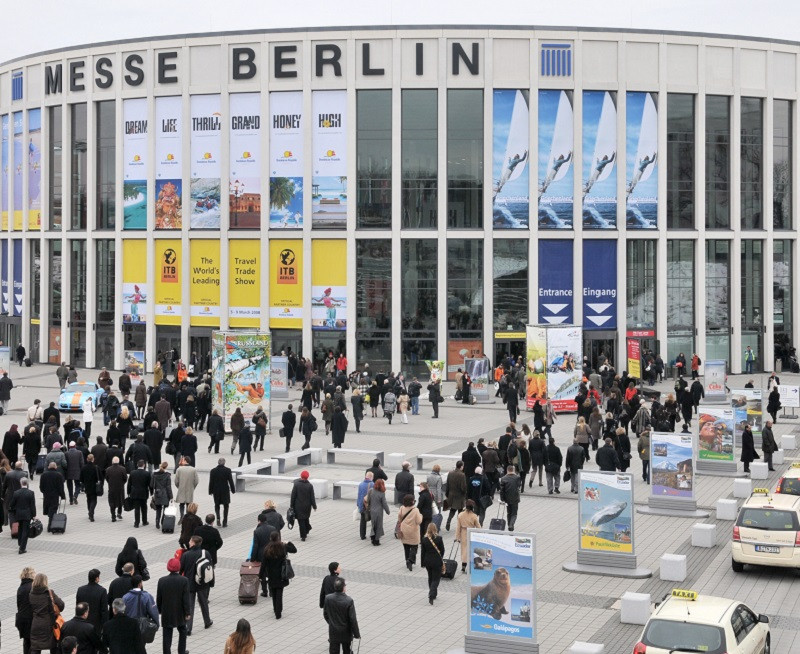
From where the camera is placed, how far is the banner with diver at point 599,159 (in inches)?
2263

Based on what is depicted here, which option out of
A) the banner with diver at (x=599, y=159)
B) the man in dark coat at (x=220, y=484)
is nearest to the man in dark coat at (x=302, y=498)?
the man in dark coat at (x=220, y=484)

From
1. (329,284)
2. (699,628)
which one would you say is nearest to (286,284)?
(329,284)

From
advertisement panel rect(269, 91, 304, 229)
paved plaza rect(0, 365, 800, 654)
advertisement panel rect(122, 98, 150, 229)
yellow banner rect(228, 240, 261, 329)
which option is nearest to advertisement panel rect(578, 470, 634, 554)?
paved plaza rect(0, 365, 800, 654)

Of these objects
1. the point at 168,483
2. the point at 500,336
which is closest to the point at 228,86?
the point at 500,336

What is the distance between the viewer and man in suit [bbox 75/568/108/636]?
1484 centimetres

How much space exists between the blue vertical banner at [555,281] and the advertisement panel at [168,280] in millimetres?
17460

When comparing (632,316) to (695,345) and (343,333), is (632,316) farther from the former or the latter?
(343,333)

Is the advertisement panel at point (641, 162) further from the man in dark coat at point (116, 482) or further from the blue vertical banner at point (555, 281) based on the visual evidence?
the man in dark coat at point (116, 482)

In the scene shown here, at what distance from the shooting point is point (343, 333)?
5797 cm

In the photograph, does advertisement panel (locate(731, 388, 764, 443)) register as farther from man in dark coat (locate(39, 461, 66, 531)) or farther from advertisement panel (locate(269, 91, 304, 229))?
advertisement panel (locate(269, 91, 304, 229))

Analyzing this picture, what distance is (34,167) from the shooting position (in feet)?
217

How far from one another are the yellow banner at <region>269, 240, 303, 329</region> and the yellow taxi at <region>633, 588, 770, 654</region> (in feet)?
144

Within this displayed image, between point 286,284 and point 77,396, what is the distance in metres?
17.6

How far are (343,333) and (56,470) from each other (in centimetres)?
3464
